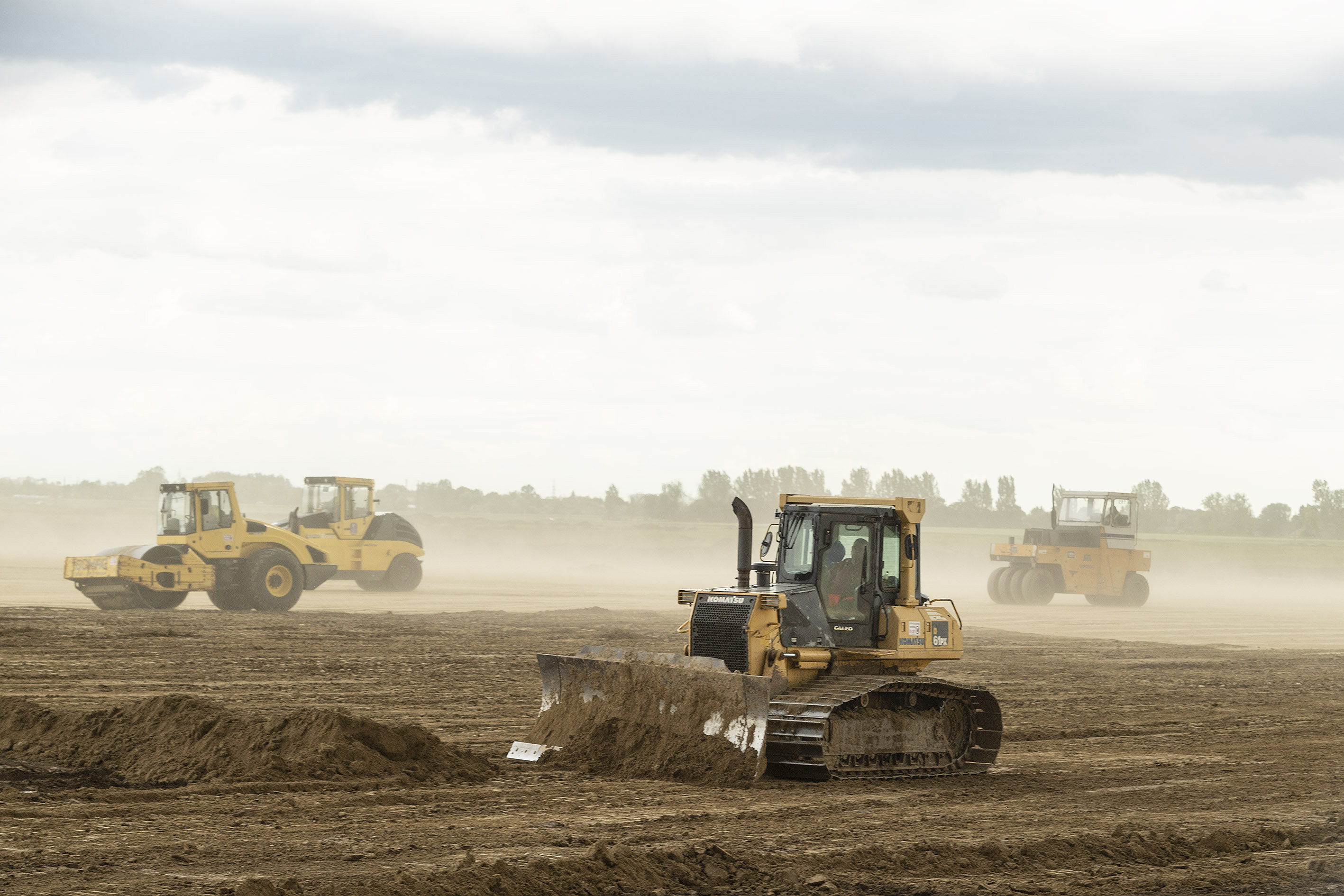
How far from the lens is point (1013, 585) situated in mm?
39375

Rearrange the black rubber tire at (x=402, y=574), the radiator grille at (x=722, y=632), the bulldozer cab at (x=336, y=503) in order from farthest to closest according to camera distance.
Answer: the black rubber tire at (x=402, y=574) < the bulldozer cab at (x=336, y=503) < the radiator grille at (x=722, y=632)

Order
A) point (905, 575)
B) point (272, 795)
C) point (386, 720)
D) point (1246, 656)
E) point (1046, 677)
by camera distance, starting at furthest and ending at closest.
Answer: point (1246, 656) < point (1046, 677) < point (386, 720) < point (905, 575) < point (272, 795)

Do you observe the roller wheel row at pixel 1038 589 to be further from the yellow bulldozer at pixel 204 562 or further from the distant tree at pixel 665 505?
Answer: the distant tree at pixel 665 505

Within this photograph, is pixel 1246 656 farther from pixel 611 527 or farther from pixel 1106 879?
pixel 611 527

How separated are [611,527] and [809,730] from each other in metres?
75.4

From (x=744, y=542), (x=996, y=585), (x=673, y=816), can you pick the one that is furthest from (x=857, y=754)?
(x=996, y=585)

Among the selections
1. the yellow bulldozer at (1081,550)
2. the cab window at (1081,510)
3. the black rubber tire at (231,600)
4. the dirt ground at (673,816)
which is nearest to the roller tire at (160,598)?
the black rubber tire at (231,600)

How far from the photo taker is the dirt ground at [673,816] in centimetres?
719

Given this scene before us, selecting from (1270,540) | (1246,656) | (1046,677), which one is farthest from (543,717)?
(1270,540)

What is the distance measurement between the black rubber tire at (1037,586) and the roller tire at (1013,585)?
11 centimetres

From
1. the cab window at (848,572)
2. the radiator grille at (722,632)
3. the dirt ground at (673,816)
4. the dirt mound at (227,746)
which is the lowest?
the dirt ground at (673,816)

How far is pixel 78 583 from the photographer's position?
26609mm

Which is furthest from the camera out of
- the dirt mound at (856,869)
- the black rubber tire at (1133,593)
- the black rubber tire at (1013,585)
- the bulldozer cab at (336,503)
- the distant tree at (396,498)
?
the distant tree at (396,498)

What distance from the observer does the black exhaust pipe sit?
1108 centimetres
